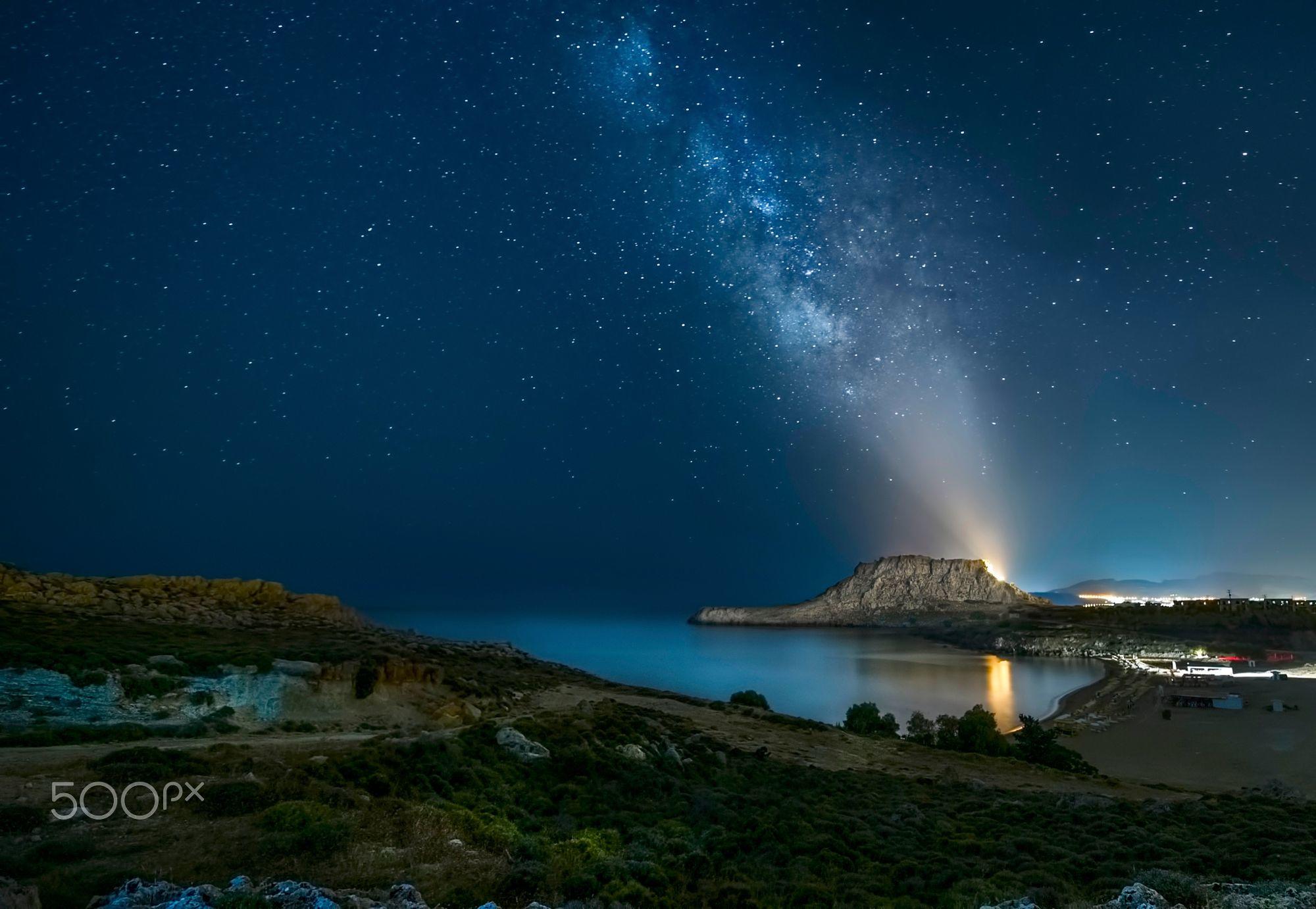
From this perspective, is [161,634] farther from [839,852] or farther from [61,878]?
[839,852]

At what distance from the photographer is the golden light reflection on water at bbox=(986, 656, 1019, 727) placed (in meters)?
41.2

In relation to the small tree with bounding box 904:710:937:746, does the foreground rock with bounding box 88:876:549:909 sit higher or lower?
higher

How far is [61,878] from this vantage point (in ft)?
21.1

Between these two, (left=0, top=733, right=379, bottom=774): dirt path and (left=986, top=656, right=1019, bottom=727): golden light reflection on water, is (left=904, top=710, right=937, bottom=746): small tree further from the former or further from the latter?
(left=0, top=733, right=379, bottom=774): dirt path

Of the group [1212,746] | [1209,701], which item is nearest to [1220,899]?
[1212,746]

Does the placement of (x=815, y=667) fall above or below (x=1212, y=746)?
below

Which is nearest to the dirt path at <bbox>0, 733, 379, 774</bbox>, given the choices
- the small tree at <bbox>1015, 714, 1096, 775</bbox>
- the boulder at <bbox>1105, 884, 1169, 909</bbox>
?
the boulder at <bbox>1105, 884, 1169, 909</bbox>

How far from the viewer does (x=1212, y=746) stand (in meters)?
29.5

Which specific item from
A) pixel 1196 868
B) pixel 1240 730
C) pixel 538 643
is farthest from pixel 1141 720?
pixel 538 643

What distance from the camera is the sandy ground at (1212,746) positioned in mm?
24344

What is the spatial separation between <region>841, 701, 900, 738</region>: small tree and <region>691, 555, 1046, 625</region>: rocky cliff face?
12978 centimetres

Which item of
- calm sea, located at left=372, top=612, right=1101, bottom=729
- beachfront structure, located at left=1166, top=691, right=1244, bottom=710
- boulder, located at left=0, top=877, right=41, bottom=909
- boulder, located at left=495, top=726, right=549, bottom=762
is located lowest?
calm sea, located at left=372, top=612, right=1101, bottom=729

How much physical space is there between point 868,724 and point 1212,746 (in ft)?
48.3

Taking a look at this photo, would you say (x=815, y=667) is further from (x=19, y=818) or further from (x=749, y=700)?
(x=19, y=818)
